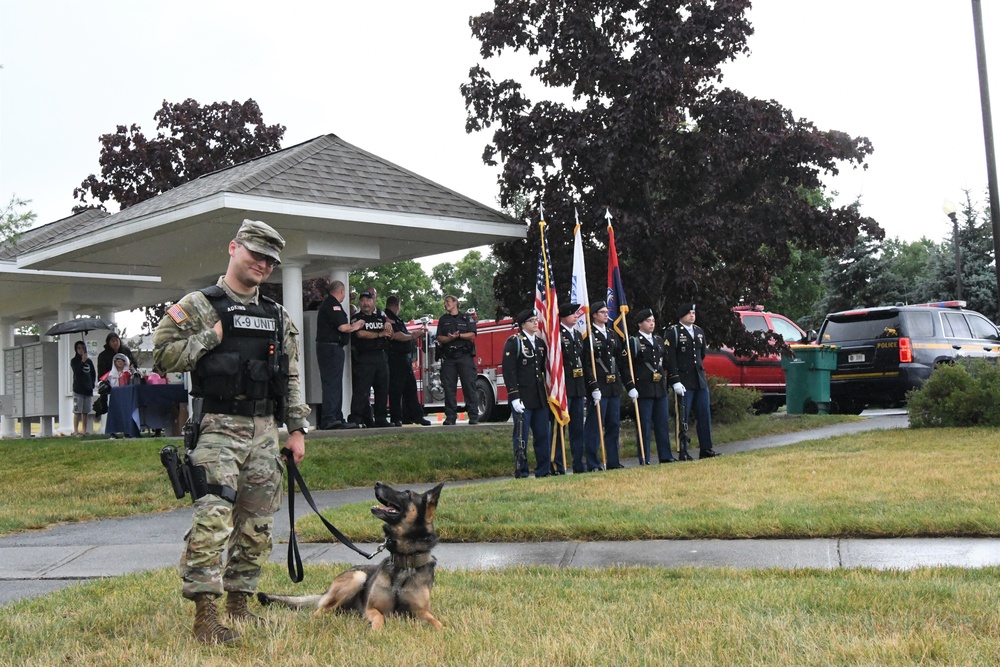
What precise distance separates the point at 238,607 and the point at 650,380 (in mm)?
9387

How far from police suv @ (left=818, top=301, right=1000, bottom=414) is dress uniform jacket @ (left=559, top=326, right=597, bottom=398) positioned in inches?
325

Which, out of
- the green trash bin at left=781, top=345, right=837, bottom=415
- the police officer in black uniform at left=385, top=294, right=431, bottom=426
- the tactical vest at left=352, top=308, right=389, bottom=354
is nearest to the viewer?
the tactical vest at left=352, top=308, right=389, bottom=354

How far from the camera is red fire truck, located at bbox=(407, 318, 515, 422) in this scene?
2284 centimetres

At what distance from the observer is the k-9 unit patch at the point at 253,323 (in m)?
5.54

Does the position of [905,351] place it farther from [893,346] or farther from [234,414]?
[234,414]

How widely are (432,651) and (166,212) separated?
36.8 ft

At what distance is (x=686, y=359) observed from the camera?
575 inches

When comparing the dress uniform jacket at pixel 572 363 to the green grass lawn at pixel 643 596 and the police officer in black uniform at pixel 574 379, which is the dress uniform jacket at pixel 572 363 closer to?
the police officer in black uniform at pixel 574 379

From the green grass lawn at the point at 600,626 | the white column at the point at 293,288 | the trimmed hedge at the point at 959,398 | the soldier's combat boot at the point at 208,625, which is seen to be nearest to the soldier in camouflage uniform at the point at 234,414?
the soldier's combat boot at the point at 208,625

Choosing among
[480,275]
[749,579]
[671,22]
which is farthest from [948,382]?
[480,275]

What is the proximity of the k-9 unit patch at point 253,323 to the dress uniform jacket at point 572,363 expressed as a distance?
27.2 ft

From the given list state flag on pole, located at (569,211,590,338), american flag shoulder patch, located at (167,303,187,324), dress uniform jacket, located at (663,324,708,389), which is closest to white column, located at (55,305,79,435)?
state flag on pole, located at (569,211,590,338)

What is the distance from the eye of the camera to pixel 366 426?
16578 mm

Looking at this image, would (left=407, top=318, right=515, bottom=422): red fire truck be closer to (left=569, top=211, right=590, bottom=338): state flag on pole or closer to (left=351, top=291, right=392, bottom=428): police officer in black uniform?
(left=351, top=291, right=392, bottom=428): police officer in black uniform
